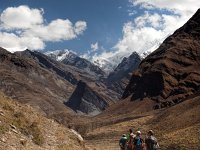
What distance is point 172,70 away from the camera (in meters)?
162

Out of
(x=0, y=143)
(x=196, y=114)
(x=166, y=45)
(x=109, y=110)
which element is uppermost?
(x=166, y=45)

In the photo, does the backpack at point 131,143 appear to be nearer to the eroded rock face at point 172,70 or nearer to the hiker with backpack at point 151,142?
the hiker with backpack at point 151,142

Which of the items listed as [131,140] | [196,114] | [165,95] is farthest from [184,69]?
[131,140]

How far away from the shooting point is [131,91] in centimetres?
18425

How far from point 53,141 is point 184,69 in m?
140

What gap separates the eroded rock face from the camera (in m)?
148


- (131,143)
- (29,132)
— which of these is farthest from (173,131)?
(29,132)

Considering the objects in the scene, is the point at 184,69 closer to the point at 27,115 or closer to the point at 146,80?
the point at 146,80

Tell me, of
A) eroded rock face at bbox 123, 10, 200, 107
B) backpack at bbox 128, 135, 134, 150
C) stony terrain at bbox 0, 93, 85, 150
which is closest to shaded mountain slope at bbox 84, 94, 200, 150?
backpack at bbox 128, 135, 134, 150

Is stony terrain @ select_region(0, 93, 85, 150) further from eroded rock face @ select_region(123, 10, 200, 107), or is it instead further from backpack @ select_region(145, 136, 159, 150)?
eroded rock face @ select_region(123, 10, 200, 107)

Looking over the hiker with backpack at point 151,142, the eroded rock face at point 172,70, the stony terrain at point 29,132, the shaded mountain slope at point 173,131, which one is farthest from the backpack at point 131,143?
the eroded rock face at point 172,70

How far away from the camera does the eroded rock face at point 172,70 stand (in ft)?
487

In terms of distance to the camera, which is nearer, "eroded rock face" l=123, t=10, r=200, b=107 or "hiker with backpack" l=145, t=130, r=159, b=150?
"hiker with backpack" l=145, t=130, r=159, b=150

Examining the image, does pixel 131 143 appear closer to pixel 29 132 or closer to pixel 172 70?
pixel 29 132
